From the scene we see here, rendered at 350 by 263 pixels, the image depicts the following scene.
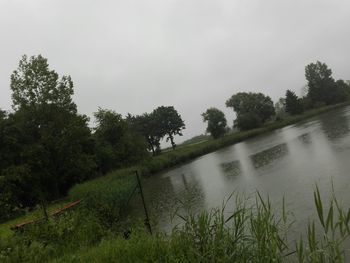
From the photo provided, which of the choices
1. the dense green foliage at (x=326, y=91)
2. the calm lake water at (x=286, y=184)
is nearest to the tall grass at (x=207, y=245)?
the calm lake water at (x=286, y=184)

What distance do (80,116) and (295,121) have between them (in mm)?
48573

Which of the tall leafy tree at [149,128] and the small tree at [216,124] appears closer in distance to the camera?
the tall leafy tree at [149,128]

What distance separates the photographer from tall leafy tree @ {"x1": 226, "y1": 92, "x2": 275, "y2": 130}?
74.1m

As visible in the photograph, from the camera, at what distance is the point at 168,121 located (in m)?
79.9

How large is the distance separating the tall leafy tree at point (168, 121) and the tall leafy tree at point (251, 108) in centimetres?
1338

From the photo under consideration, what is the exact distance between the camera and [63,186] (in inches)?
1267

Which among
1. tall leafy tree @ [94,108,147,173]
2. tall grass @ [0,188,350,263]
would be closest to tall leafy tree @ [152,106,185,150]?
tall leafy tree @ [94,108,147,173]

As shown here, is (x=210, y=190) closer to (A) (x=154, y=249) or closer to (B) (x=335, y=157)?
(B) (x=335, y=157)

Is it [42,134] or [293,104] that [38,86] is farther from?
[293,104]

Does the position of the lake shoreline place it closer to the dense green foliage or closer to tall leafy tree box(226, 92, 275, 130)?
tall leafy tree box(226, 92, 275, 130)

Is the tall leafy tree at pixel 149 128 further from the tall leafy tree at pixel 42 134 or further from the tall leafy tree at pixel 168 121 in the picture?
the tall leafy tree at pixel 42 134

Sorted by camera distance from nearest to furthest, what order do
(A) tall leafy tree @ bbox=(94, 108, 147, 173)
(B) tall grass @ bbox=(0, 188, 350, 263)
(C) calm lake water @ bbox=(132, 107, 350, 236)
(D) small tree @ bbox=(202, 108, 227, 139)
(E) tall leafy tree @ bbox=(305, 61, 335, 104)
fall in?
1. (B) tall grass @ bbox=(0, 188, 350, 263)
2. (C) calm lake water @ bbox=(132, 107, 350, 236)
3. (A) tall leafy tree @ bbox=(94, 108, 147, 173)
4. (D) small tree @ bbox=(202, 108, 227, 139)
5. (E) tall leafy tree @ bbox=(305, 61, 335, 104)

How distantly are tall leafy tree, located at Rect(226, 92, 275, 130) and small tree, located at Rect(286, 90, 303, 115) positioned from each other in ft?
12.0

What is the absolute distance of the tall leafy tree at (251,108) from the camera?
7412 centimetres
